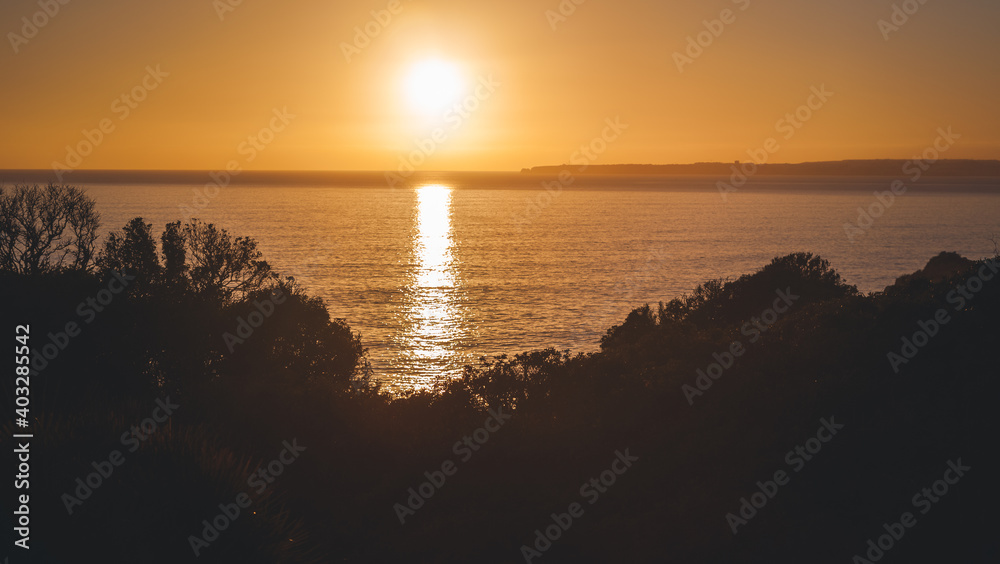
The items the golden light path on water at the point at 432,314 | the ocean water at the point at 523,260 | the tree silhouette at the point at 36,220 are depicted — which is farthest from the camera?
the ocean water at the point at 523,260

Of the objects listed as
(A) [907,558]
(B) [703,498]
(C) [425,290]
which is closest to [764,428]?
(B) [703,498]

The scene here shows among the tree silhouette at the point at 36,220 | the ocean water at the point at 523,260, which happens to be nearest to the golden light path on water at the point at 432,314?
the ocean water at the point at 523,260

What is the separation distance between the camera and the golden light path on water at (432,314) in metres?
53.0

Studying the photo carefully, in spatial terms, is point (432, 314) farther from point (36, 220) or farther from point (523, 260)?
point (523, 260)

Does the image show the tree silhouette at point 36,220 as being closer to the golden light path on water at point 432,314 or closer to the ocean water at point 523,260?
the ocean water at point 523,260

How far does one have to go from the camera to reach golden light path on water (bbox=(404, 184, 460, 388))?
53000mm

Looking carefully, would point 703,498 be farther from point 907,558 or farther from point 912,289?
point 912,289

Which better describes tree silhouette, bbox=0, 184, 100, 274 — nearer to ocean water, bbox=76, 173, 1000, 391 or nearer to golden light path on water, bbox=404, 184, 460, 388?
ocean water, bbox=76, 173, 1000, 391

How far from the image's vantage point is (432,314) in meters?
70.2

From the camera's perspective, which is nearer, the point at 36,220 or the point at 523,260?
the point at 36,220

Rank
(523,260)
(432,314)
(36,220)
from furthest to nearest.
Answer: (523,260), (432,314), (36,220)

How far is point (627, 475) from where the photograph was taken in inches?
695

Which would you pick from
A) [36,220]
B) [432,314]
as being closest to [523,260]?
[432,314]

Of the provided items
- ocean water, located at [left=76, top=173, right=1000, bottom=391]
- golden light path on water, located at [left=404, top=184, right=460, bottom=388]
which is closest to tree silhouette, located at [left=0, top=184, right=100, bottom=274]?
ocean water, located at [left=76, top=173, right=1000, bottom=391]
